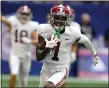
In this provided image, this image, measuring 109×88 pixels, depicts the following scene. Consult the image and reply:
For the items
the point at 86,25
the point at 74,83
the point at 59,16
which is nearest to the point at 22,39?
the point at 74,83

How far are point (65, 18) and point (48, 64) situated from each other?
64 centimetres

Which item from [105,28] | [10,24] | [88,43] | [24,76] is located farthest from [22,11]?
[105,28]

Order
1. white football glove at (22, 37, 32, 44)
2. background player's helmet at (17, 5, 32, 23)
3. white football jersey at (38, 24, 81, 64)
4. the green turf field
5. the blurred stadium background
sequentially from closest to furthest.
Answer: white football jersey at (38, 24, 81, 64) < background player's helmet at (17, 5, 32, 23) < white football glove at (22, 37, 32, 44) < the green turf field < the blurred stadium background

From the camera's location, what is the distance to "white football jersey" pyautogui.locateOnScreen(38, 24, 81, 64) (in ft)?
22.5

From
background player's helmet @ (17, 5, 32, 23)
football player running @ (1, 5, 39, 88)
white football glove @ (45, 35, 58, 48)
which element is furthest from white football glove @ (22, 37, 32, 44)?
white football glove @ (45, 35, 58, 48)

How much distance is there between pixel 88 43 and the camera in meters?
7.09

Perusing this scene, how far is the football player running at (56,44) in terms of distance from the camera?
6645 millimetres

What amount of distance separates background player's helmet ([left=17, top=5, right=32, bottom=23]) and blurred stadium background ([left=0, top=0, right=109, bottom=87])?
8.73 ft

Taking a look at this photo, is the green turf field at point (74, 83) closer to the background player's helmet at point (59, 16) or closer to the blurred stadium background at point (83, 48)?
the blurred stadium background at point (83, 48)

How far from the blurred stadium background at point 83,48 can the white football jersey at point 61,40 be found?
17.5 feet

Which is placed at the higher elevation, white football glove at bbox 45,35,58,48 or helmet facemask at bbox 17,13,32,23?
helmet facemask at bbox 17,13,32,23

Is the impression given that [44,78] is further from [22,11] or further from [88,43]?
[22,11]

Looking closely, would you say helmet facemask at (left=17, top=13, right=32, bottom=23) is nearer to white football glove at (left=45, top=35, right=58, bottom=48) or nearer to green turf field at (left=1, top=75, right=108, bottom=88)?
green turf field at (left=1, top=75, right=108, bottom=88)

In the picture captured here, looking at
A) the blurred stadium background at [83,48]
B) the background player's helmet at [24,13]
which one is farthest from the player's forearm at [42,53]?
the blurred stadium background at [83,48]
